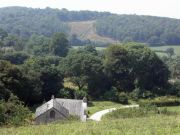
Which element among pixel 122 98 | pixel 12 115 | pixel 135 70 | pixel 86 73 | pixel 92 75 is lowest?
pixel 122 98

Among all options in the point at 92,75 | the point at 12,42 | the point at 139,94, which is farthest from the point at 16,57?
the point at 12,42

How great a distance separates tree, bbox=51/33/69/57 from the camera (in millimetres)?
110919

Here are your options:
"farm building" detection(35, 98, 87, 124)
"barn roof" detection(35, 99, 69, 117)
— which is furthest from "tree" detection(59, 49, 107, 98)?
"barn roof" detection(35, 99, 69, 117)

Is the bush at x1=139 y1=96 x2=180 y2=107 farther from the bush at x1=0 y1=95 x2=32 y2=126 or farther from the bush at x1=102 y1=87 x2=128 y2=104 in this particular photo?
the bush at x1=0 y1=95 x2=32 y2=126

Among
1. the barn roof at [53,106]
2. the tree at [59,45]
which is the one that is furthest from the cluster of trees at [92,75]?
the tree at [59,45]

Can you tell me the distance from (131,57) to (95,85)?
1003cm

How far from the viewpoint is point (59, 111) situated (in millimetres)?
43844

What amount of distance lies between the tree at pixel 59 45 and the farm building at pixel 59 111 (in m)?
63.3

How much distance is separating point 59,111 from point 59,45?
68921 mm

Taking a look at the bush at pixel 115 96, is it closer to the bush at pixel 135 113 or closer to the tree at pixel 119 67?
the tree at pixel 119 67

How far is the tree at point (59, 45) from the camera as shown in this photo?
111m

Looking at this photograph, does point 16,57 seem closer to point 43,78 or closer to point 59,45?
point 59,45

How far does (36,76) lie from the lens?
194ft

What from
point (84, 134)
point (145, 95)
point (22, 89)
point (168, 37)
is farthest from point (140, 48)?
point (168, 37)
